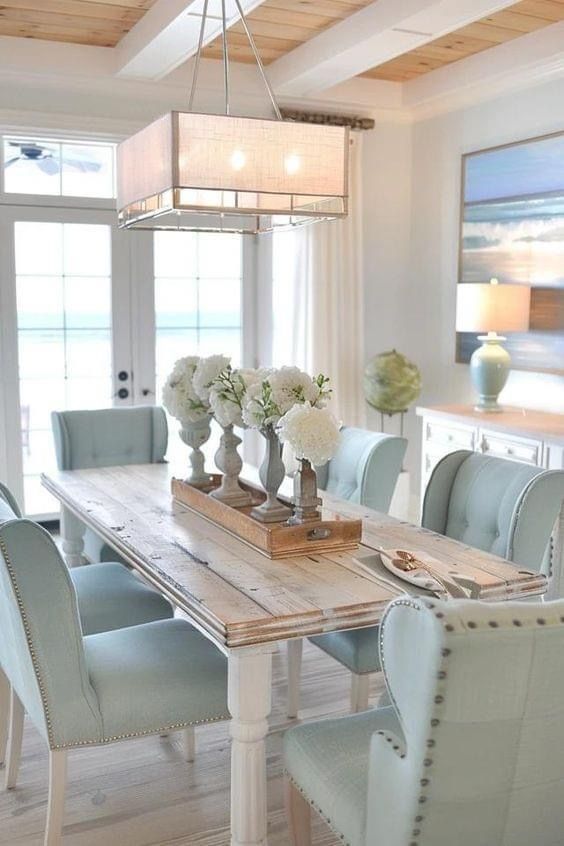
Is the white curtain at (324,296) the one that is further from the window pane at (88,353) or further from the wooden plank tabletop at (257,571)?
the wooden plank tabletop at (257,571)

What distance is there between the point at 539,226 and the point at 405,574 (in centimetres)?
313

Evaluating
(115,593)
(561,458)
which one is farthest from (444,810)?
(561,458)

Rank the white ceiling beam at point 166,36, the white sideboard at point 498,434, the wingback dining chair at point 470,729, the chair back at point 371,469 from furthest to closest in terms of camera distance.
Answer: the white sideboard at point 498,434
the white ceiling beam at point 166,36
the chair back at point 371,469
the wingback dining chair at point 470,729

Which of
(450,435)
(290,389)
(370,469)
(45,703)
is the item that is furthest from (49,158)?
(45,703)

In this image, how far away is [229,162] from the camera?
9.02 feet

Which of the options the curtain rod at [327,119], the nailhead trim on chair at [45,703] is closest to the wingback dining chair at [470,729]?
the nailhead trim on chair at [45,703]

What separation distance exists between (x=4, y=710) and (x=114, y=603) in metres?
0.47

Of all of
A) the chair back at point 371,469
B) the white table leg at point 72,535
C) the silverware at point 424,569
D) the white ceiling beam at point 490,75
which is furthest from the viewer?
the white ceiling beam at point 490,75

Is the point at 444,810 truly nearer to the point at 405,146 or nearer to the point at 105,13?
the point at 105,13

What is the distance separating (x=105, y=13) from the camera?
4414 mm

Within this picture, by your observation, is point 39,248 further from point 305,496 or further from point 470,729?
point 470,729

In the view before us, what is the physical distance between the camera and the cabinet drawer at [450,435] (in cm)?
473

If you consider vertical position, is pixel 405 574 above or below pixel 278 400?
below

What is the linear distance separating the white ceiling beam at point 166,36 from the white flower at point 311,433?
6.98 ft
